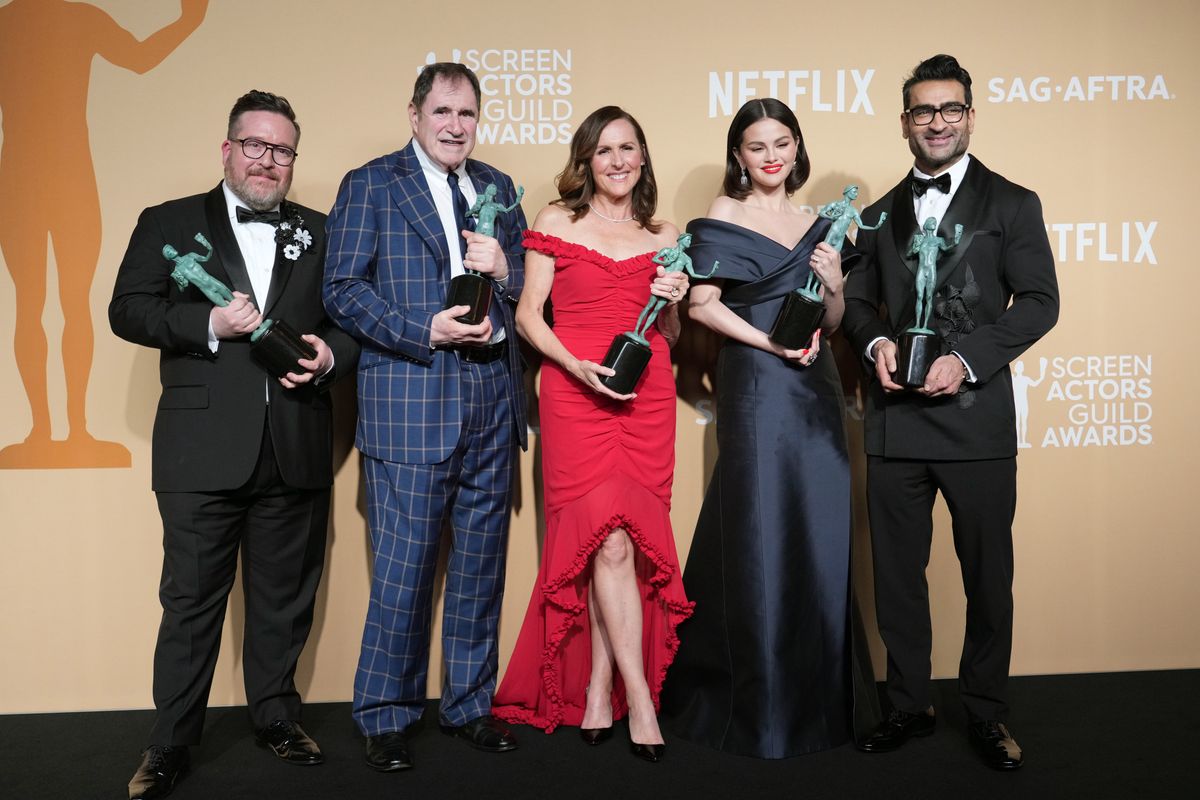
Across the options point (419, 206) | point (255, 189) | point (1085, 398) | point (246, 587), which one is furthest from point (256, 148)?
point (1085, 398)

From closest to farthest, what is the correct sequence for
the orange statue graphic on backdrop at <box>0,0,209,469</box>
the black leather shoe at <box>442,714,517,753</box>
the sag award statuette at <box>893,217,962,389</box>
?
1. the sag award statuette at <box>893,217,962,389</box>
2. the black leather shoe at <box>442,714,517,753</box>
3. the orange statue graphic on backdrop at <box>0,0,209,469</box>

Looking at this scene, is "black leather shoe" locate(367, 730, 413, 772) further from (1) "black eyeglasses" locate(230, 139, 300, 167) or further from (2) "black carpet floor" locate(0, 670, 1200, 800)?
(1) "black eyeglasses" locate(230, 139, 300, 167)

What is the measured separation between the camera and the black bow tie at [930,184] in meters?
3.03

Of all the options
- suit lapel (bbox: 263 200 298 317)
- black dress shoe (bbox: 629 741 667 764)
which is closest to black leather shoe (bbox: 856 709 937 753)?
black dress shoe (bbox: 629 741 667 764)

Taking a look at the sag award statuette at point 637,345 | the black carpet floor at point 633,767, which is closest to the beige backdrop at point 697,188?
the black carpet floor at point 633,767

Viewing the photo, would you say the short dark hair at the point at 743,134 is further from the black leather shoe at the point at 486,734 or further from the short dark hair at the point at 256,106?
the black leather shoe at the point at 486,734

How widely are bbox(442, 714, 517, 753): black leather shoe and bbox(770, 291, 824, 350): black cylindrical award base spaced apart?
4.71 feet

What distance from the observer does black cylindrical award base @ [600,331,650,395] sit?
2.89 m

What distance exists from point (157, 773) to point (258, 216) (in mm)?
1571

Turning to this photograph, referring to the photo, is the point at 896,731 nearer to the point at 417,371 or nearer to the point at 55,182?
the point at 417,371

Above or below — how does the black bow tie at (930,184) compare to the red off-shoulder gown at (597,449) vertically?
above

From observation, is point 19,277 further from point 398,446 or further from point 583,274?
point 583,274

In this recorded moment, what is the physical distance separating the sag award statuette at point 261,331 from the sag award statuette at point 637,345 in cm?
85

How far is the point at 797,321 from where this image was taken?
9.60 feet
